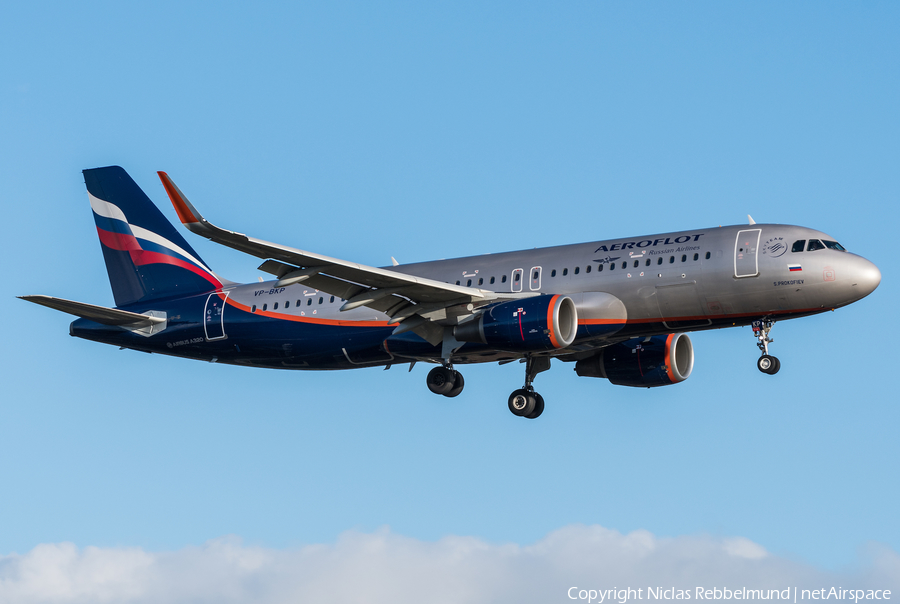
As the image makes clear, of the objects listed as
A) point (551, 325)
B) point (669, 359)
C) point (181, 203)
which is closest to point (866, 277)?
point (669, 359)

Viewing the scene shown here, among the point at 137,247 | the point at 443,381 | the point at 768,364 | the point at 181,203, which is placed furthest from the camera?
the point at 137,247

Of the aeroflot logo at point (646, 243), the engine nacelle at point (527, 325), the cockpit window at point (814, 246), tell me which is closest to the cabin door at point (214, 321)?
the engine nacelle at point (527, 325)

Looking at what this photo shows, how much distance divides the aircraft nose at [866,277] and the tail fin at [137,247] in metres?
22.6

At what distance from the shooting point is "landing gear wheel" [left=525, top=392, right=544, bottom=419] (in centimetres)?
4038

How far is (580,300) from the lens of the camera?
35688mm

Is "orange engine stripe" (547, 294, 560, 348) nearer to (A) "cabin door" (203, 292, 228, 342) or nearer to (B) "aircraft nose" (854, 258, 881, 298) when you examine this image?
(B) "aircraft nose" (854, 258, 881, 298)

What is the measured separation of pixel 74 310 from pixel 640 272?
18.7m

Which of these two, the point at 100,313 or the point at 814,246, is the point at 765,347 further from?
the point at 100,313

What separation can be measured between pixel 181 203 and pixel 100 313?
12821 millimetres

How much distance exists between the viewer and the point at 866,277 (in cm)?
3381

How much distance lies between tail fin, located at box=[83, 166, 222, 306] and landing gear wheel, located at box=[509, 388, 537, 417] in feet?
39.1

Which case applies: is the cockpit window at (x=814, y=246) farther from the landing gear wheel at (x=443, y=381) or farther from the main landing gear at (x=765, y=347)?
the landing gear wheel at (x=443, y=381)

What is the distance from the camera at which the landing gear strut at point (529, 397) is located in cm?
4028

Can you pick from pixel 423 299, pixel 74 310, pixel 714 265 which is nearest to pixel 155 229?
pixel 74 310
